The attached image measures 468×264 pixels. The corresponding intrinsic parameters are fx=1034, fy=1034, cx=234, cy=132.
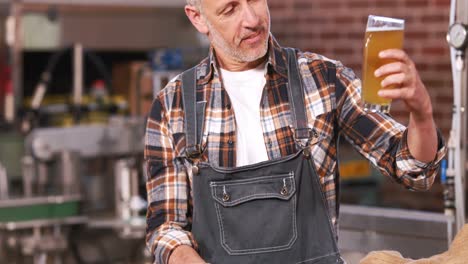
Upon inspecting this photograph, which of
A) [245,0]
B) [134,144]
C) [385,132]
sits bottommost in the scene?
[134,144]

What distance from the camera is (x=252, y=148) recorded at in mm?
2246

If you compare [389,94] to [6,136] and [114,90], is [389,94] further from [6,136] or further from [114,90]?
[114,90]

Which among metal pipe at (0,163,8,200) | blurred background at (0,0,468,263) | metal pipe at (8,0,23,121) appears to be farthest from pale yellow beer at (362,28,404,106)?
metal pipe at (8,0,23,121)

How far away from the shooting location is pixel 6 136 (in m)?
5.30

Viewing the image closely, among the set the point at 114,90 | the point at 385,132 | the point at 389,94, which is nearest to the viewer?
the point at 389,94

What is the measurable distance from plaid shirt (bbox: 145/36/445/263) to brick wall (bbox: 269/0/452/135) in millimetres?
3167

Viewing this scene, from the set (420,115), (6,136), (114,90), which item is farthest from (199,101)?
(114,90)

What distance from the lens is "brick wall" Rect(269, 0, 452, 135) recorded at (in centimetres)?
534

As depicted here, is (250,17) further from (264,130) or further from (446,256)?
(446,256)

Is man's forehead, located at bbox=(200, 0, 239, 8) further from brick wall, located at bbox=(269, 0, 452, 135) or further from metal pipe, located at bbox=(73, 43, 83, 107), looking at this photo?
metal pipe, located at bbox=(73, 43, 83, 107)

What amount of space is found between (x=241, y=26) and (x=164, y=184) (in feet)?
1.29

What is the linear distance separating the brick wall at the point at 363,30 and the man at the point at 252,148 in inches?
125

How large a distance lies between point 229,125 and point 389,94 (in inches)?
22.7

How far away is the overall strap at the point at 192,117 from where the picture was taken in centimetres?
226
